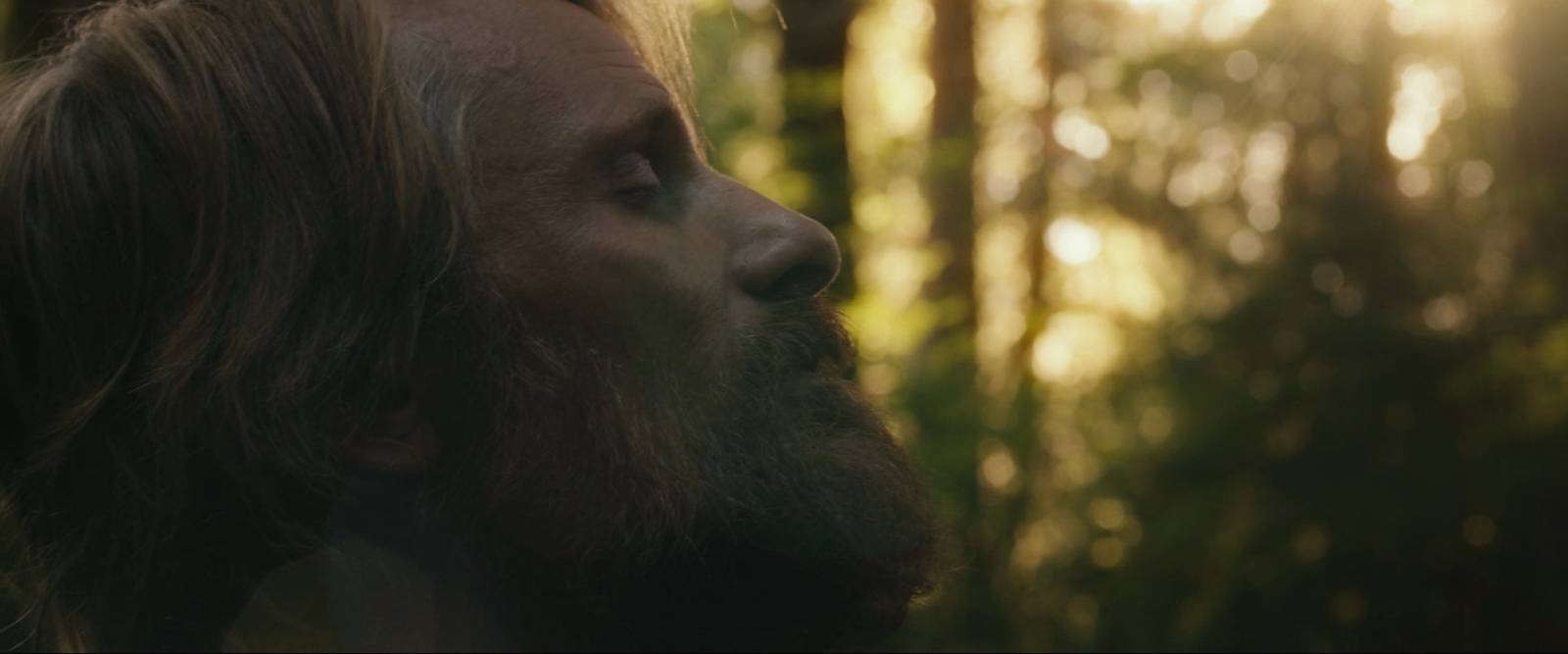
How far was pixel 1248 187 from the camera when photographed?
8.12m

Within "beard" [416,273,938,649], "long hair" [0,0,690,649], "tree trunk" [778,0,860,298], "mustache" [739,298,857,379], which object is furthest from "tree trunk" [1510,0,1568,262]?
"long hair" [0,0,690,649]

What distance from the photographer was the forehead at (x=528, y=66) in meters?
1.71

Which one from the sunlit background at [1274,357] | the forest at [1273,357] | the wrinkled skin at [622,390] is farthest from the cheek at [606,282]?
the sunlit background at [1274,357]

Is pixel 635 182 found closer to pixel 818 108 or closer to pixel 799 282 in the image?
pixel 799 282

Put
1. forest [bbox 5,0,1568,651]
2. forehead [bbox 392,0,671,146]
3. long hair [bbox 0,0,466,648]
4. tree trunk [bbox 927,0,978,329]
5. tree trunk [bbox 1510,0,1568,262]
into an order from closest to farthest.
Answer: long hair [bbox 0,0,466,648] → forehead [bbox 392,0,671,146] → tree trunk [bbox 1510,0,1568,262] → forest [bbox 5,0,1568,651] → tree trunk [bbox 927,0,978,329]

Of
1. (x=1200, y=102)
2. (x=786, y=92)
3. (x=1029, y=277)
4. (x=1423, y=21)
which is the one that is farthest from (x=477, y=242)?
(x=1029, y=277)

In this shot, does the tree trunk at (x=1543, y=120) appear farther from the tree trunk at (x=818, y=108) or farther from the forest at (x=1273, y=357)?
the tree trunk at (x=818, y=108)

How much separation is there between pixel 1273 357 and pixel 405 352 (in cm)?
444

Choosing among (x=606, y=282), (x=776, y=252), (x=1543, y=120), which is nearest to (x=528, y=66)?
(x=606, y=282)

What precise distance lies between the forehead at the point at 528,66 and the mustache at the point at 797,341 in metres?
0.34

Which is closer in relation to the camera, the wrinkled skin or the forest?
the wrinkled skin

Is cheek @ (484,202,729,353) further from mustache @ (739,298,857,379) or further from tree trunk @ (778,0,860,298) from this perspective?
tree trunk @ (778,0,860,298)

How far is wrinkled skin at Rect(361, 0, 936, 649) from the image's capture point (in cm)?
168

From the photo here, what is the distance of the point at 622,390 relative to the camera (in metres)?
1.70
